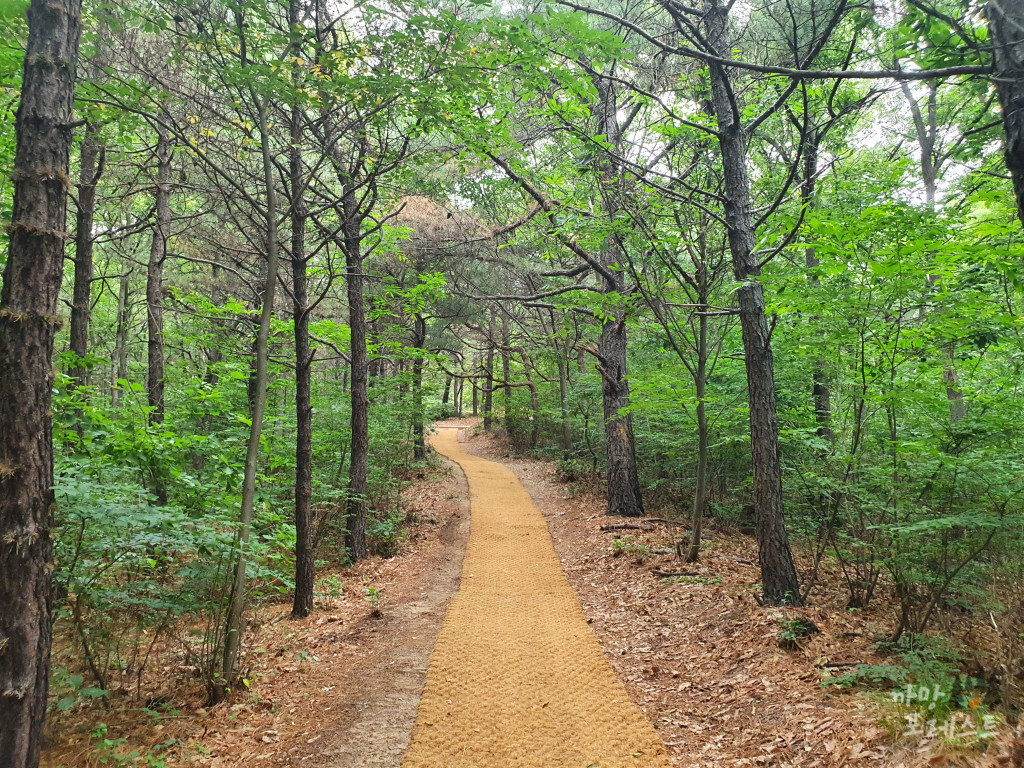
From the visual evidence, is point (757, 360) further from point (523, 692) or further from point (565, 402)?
point (565, 402)

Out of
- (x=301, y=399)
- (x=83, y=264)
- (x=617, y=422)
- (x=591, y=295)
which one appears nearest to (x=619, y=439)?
(x=617, y=422)

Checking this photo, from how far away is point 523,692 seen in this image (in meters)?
4.33

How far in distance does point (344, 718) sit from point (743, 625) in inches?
148

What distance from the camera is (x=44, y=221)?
306cm

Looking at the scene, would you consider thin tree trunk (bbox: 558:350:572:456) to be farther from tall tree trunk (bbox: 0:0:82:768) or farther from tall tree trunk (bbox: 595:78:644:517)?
tall tree trunk (bbox: 0:0:82:768)

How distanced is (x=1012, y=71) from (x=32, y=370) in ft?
18.1

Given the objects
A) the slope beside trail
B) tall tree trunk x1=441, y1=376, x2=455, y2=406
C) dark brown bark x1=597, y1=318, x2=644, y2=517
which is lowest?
the slope beside trail

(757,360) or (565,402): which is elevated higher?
(757,360)

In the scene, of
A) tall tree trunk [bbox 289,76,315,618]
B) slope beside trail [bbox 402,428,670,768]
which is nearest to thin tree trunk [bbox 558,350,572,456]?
slope beside trail [bbox 402,428,670,768]

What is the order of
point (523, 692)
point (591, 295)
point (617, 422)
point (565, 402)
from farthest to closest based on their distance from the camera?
point (565, 402) < point (617, 422) < point (591, 295) < point (523, 692)

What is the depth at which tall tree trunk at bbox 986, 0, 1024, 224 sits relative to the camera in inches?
103

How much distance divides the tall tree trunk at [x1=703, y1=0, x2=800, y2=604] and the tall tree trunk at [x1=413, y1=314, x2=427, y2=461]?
9.76 meters

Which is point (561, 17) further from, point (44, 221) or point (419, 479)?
point (419, 479)

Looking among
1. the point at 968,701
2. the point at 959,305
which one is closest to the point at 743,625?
the point at 968,701
